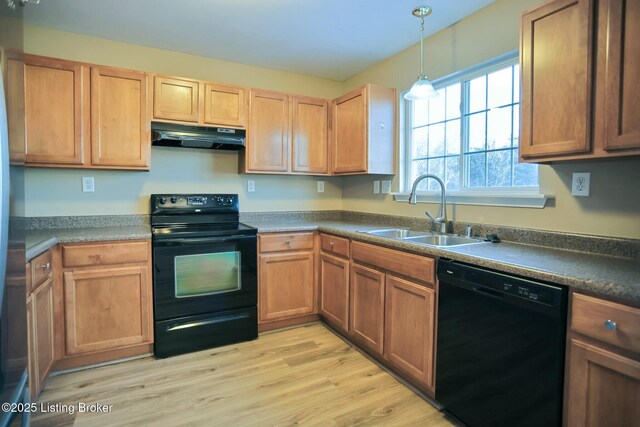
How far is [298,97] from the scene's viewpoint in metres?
3.24

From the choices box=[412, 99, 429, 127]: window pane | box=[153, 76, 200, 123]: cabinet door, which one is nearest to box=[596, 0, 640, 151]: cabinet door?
box=[412, 99, 429, 127]: window pane

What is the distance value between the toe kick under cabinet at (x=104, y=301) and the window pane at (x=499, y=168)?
7.81ft

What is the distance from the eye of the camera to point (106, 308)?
7.63ft

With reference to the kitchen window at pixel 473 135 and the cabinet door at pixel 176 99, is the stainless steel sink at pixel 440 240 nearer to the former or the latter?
the kitchen window at pixel 473 135

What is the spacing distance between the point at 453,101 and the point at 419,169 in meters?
0.59

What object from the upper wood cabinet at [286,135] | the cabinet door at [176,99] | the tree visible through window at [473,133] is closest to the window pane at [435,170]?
the tree visible through window at [473,133]

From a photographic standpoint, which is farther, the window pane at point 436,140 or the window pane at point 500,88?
the window pane at point 436,140

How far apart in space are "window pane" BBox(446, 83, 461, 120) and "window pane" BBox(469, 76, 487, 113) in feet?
0.36

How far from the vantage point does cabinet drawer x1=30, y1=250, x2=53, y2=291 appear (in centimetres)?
177

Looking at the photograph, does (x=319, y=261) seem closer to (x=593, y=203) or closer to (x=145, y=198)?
(x=145, y=198)

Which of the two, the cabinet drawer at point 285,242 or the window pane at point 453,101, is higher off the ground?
the window pane at point 453,101

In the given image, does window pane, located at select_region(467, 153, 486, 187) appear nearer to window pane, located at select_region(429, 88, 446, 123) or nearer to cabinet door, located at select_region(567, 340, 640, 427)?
window pane, located at select_region(429, 88, 446, 123)

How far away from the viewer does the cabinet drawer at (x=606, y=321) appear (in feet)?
3.60

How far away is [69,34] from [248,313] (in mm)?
2531
